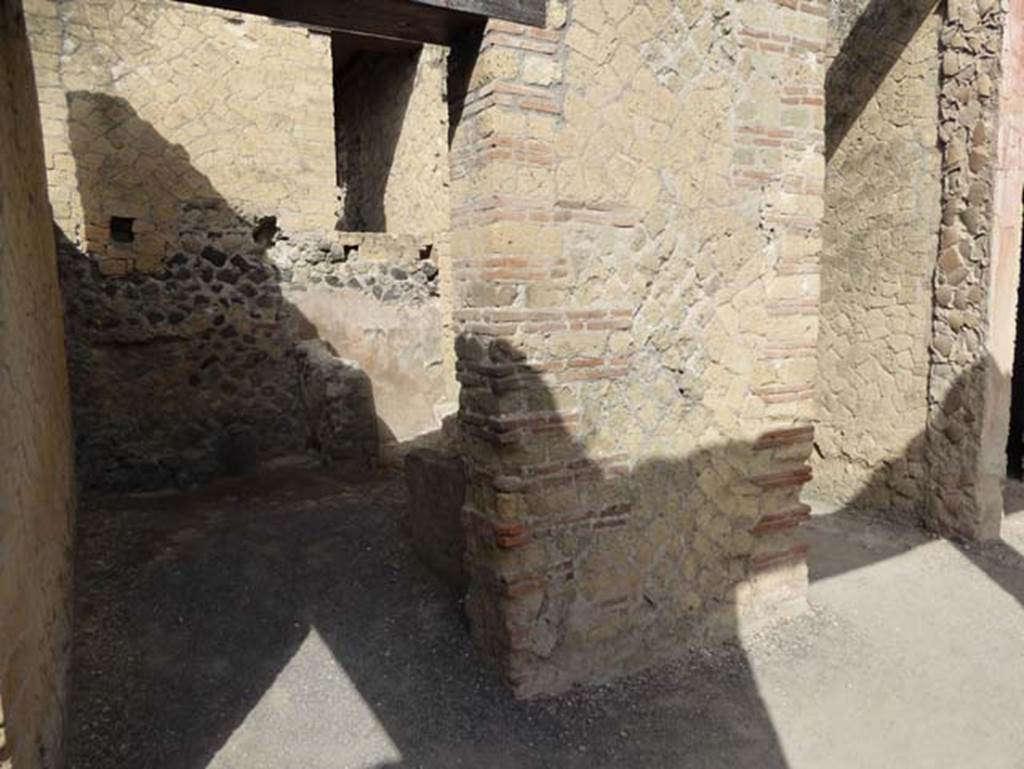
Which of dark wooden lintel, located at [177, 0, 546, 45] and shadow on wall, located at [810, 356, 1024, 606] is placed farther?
shadow on wall, located at [810, 356, 1024, 606]

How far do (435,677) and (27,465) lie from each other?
5.95 ft

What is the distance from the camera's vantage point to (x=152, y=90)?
6.20 meters

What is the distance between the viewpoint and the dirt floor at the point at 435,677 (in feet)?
8.92

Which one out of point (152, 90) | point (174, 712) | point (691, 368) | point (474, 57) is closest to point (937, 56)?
point (691, 368)

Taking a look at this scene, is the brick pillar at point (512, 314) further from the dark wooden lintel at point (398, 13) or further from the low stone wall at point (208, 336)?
the low stone wall at point (208, 336)

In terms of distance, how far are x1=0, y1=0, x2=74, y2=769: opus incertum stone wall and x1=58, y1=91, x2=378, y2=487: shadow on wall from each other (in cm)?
177

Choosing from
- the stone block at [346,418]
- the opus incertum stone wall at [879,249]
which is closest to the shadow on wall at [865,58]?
the opus incertum stone wall at [879,249]

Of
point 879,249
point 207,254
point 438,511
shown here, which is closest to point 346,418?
point 207,254

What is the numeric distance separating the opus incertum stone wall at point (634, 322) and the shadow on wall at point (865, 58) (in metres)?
1.97

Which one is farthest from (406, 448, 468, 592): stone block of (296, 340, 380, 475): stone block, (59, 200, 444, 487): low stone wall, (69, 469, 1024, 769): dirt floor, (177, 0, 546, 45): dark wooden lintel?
(59, 200, 444, 487): low stone wall

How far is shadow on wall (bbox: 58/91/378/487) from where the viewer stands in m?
5.93

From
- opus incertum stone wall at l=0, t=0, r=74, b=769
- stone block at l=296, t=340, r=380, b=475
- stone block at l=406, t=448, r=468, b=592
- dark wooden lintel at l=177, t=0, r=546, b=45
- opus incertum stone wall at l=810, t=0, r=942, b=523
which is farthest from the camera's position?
stone block at l=296, t=340, r=380, b=475

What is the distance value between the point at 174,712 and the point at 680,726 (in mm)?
2070

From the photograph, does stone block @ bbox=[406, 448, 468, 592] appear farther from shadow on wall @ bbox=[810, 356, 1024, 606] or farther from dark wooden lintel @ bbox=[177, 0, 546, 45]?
shadow on wall @ bbox=[810, 356, 1024, 606]
